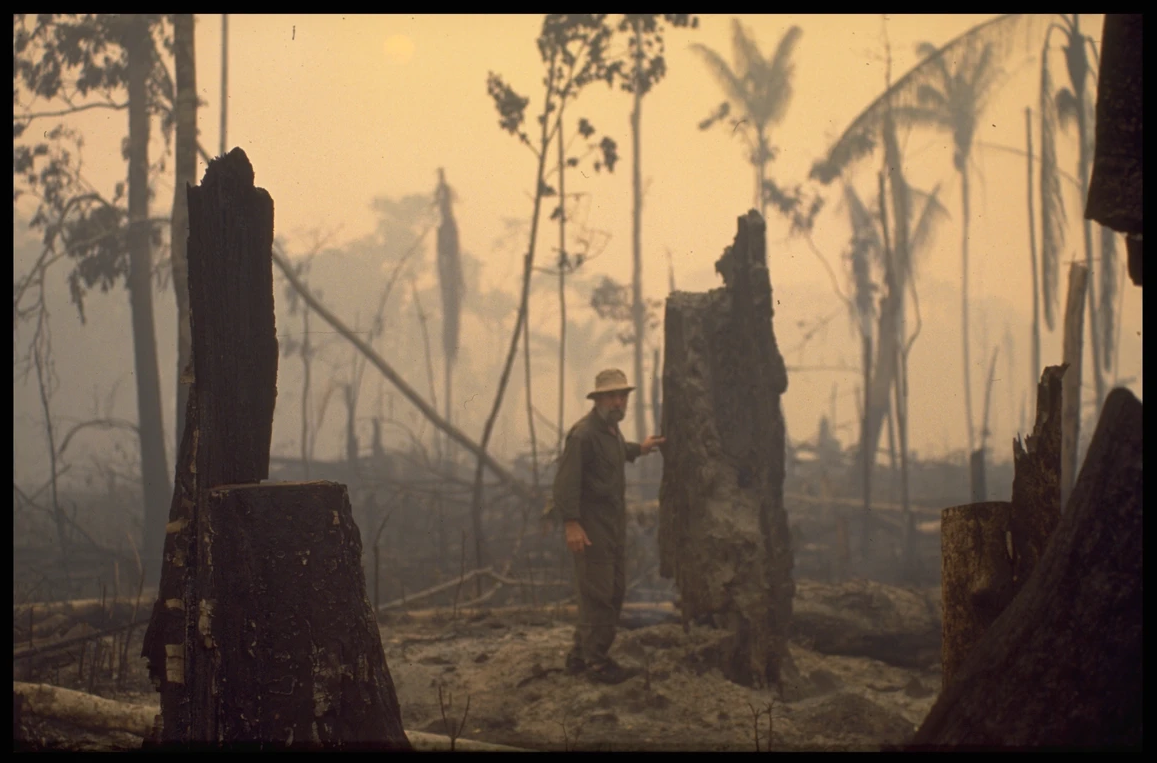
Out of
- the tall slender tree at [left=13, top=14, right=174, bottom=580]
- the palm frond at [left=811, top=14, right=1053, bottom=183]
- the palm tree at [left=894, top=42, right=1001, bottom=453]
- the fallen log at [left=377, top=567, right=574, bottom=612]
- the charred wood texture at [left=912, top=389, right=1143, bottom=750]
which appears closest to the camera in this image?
the charred wood texture at [left=912, top=389, right=1143, bottom=750]

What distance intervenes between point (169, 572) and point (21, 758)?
0.99 metres

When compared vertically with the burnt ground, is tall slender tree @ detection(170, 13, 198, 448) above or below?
above

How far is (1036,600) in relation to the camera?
208cm

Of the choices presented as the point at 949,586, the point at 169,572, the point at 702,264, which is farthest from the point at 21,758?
the point at 702,264

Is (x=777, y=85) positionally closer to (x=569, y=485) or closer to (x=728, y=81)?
(x=728, y=81)

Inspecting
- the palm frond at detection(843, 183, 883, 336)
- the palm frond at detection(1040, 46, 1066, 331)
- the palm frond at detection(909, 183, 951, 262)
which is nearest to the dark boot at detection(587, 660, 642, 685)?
the palm frond at detection(1040, 46, 1066, 331)

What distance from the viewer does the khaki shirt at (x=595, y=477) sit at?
23.1 ft

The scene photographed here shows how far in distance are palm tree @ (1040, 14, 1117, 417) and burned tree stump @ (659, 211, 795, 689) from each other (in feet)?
29.8

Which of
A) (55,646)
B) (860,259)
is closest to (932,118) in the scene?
(860,259)

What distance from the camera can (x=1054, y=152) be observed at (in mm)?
17438

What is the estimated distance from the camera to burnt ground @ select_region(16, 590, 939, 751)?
6016 millimetres

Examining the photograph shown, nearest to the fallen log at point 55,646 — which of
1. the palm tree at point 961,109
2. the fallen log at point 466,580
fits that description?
the fallen log at point 466,580

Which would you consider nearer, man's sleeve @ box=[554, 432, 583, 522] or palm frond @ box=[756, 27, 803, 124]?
man's sleeve @ box=[554, 432, 583, 522]

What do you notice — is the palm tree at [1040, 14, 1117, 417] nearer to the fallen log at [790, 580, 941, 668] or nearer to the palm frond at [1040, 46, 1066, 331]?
the palm frond at [1040, 46, 1066, 331]
